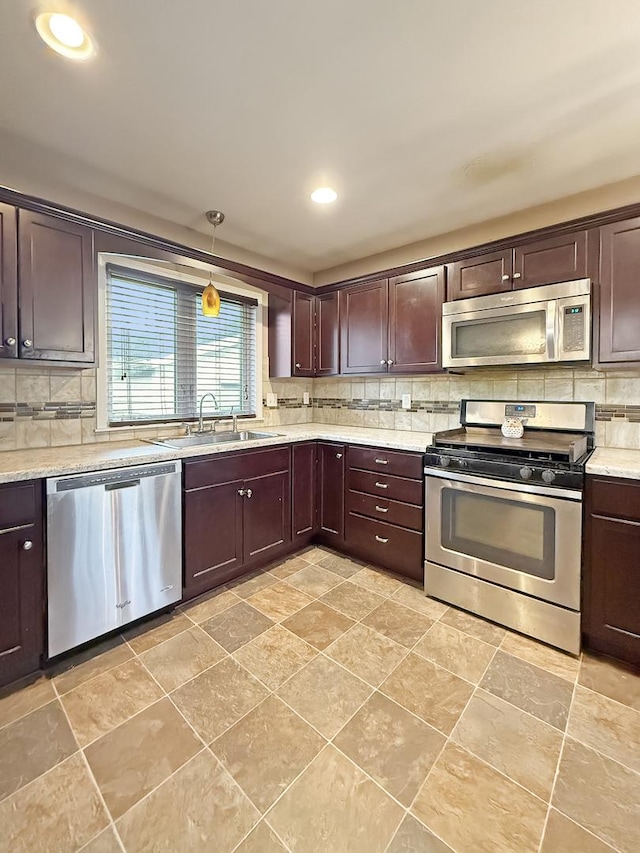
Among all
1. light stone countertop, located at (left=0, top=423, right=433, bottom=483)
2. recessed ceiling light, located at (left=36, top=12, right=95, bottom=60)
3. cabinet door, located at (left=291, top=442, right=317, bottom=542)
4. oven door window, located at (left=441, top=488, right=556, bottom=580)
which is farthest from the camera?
cabinet door, located at (left=291, top=442, right=317, bottom=542)

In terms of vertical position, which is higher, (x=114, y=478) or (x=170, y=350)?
(x=170, y=350)

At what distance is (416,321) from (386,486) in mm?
1223

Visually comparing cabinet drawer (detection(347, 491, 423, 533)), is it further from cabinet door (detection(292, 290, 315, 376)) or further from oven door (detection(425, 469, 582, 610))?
cabinet door (detection(292, 290, 315, 376))

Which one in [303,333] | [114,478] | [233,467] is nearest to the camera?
[114,478]

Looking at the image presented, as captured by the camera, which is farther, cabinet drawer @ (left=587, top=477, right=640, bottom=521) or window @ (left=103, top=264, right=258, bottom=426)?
window @ (left=103, top=264, right=258, bottom=426)

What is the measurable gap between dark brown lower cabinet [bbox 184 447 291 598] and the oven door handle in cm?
108

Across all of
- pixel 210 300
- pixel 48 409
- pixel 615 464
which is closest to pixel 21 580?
pixel 48 409

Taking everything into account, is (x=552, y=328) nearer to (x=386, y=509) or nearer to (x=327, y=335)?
(x=386, y=509)

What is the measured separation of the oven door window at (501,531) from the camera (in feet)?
6.57

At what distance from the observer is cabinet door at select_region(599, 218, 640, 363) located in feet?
6.49

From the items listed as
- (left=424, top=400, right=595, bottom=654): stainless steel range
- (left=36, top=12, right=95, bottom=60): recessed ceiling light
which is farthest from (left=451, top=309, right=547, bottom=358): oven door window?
(left=36, top=12, right=95, bottom=60): recessed ceiling light

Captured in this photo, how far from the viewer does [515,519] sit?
210cm

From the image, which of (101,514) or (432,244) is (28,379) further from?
(432,244)

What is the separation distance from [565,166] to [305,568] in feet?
9.53
